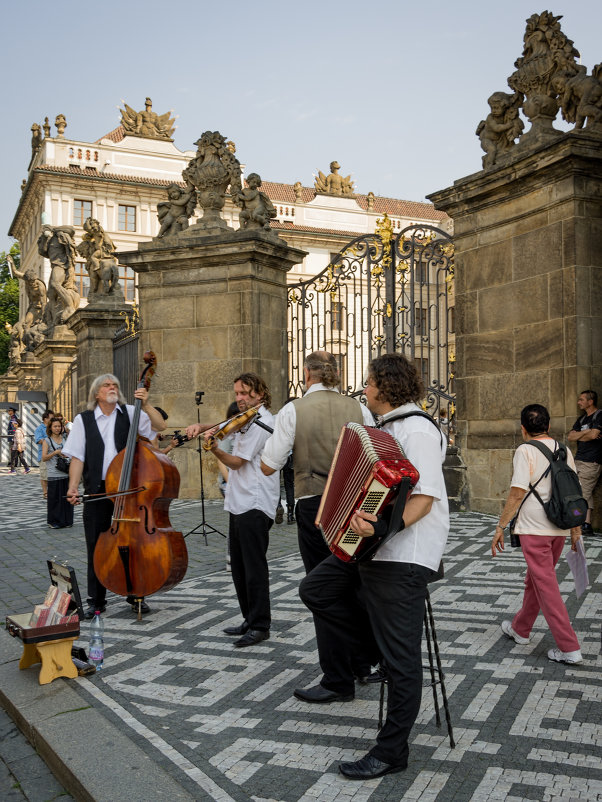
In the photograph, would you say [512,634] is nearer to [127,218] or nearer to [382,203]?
[127,218]

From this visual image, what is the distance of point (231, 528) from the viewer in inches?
216

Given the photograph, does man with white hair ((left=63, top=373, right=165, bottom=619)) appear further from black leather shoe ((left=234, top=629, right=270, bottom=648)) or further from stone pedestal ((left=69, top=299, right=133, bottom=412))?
stone pedestal ((left=69, top=299, right=133, bottom=412))

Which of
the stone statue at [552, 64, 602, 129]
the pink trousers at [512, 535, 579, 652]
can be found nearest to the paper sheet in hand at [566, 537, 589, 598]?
the pink trousers at [512, 535, 579, 652]

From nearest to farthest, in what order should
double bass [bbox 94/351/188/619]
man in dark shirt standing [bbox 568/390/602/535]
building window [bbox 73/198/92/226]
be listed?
double bass [bbox 94/351/188/619]
man in dark shirt standing [bbox 568/390/602/535]
building window [bbox 73/198/92/226]

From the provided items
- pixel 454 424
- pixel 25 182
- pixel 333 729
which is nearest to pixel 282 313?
pixel 454 424

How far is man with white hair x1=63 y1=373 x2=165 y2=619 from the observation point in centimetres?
605

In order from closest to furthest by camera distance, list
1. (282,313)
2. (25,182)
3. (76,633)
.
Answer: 1. (76,633)
2. (282,313)
3. (25,182)

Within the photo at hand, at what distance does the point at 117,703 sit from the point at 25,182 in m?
52.7

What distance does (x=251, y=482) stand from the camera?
5.36 m

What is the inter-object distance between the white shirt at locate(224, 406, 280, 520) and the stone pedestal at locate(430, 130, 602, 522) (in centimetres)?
484

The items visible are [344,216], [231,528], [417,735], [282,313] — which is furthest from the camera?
[344,216]

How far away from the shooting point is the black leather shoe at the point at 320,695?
13.3ft

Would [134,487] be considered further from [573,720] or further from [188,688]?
[573,720]

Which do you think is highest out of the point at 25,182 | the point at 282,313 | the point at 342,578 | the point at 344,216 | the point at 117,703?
the point at 25,182
